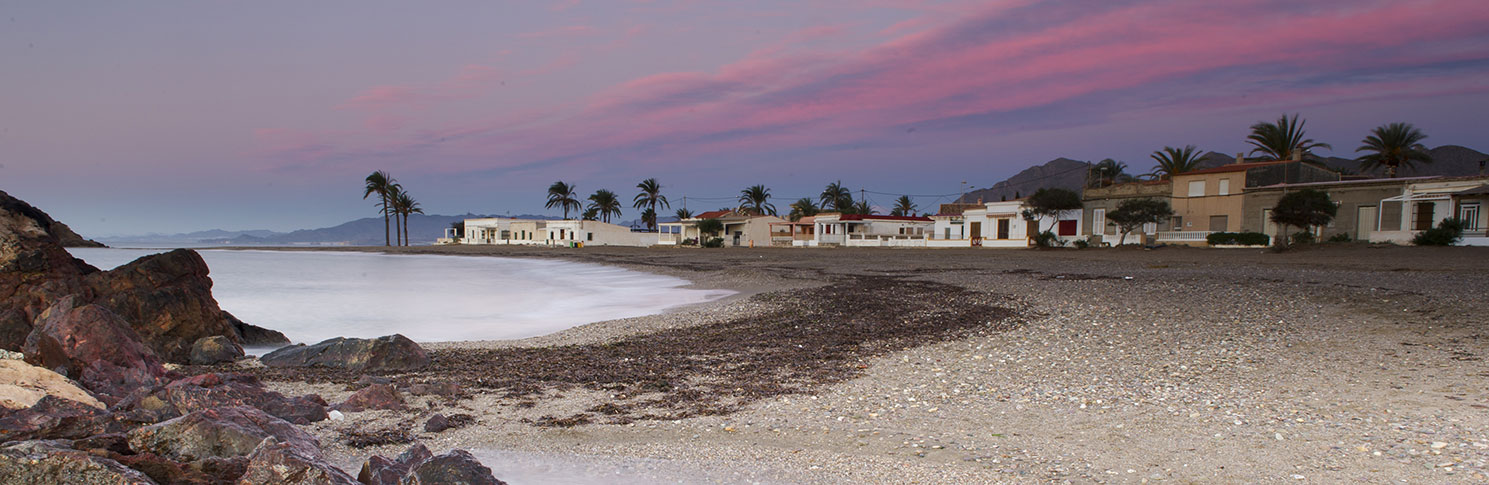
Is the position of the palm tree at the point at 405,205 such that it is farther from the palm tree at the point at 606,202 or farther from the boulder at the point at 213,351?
the boulder at the point at 213,351

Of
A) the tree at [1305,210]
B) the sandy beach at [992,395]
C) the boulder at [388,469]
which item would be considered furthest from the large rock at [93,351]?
the tree at [1305,210]

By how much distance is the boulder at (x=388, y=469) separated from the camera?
375 centimetres

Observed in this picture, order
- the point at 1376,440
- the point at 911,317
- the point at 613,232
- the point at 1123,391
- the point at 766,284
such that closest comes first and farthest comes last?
the point at 1376,440
the point at 1123,391
the point at 911,317
the point at 766,284
the point at 613,232

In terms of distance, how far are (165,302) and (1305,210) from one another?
Result: 124 feet

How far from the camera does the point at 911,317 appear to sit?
39.4 feet

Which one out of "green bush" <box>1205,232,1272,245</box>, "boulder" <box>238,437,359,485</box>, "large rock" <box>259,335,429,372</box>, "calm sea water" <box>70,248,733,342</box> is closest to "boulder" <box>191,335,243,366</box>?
"large rock" <box>259,335,429,372</box>

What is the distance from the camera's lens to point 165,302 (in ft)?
31.1

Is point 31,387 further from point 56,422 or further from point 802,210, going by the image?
point 802,210

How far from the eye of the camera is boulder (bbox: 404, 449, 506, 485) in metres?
3.66

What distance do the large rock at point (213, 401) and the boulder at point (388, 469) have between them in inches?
76.7

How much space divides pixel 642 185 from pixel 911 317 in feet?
266

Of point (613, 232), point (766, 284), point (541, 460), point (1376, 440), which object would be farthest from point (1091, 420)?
point (613, 232)

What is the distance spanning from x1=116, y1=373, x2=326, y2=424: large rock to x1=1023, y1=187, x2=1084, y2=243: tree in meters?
42.3

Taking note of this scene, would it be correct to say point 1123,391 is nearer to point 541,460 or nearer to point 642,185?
point 541,460
